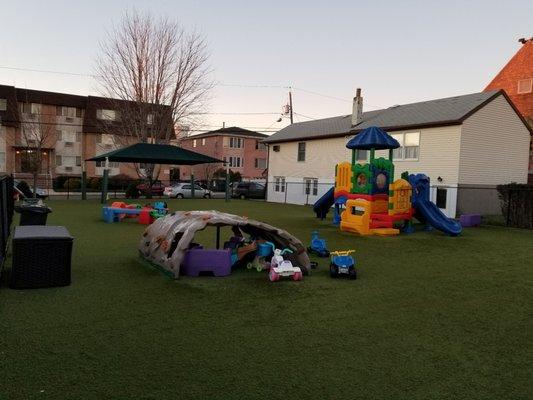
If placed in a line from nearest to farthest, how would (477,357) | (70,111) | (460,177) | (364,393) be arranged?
(364,393) → (477,357) → (460,177) → (70,111)

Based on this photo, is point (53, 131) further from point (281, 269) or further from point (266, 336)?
point (266, 336)

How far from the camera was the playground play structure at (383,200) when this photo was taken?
1521 centimetres

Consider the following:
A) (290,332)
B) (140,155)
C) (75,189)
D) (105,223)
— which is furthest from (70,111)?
(290,332)

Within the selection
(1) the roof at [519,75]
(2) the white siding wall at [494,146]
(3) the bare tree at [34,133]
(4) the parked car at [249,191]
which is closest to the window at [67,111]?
(3) the bare tree at [34,133]

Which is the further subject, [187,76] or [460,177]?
[187,76]

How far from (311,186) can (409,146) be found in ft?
28.4

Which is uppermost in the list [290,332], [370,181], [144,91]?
[144,91]

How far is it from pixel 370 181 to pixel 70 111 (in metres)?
45.5

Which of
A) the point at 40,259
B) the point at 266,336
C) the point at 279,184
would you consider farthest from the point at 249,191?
the point at 266,336

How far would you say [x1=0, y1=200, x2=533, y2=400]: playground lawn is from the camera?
3.86 metres

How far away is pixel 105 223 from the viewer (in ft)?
53.7

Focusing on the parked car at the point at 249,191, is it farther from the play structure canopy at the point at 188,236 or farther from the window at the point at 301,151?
the play structure canopy at the point at 188,236

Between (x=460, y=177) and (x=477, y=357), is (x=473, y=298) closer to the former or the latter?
(x=477, y=357)

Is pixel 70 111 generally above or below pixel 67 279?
above
